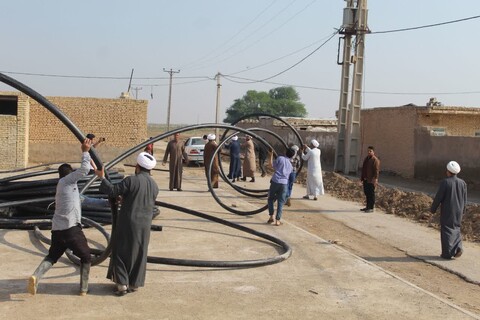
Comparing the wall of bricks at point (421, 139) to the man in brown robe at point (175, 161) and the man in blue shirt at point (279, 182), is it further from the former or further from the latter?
the man in blue shirt at point (279, 182)

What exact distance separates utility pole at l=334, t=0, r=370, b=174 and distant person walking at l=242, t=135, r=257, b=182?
5663mm

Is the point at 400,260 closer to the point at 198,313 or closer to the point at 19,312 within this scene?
the point at 198,313

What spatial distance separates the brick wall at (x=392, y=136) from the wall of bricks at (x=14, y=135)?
47.4 ft

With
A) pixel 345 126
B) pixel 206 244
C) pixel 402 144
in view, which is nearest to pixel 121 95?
pixel 345 126

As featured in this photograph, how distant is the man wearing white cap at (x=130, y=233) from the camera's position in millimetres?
5801

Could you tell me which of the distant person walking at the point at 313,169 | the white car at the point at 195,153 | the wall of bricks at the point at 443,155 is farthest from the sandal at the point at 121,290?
the white car at the point at 195,153

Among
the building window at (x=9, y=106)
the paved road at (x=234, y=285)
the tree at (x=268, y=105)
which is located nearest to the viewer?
the paved road at (x=234, y=285)

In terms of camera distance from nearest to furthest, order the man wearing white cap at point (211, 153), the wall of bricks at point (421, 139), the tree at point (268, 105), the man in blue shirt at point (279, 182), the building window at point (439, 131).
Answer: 1. the man in blue shirt at point (279, 182)
2. the man wearing white cap at point (211, 153)
3. the wall of bricks at point (421, 139)
4. the building window at point (439, 131)
5. the tree at point (268, 105)

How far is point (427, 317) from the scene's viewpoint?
5676 millimetres

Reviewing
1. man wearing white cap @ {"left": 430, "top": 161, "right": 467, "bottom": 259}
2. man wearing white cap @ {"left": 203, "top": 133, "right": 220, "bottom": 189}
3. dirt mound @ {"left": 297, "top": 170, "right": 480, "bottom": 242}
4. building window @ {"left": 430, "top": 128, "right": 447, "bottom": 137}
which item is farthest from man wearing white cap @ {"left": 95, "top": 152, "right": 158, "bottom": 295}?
building window @ {"left": 430, "top": 128, "right": 447, "bottom": 137}

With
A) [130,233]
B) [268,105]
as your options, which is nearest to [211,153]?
[130,233]

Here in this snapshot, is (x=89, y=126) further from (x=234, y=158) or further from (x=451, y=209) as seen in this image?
(x=451, y=209)

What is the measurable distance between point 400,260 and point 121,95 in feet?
69.6

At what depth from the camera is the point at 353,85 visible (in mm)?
22844
